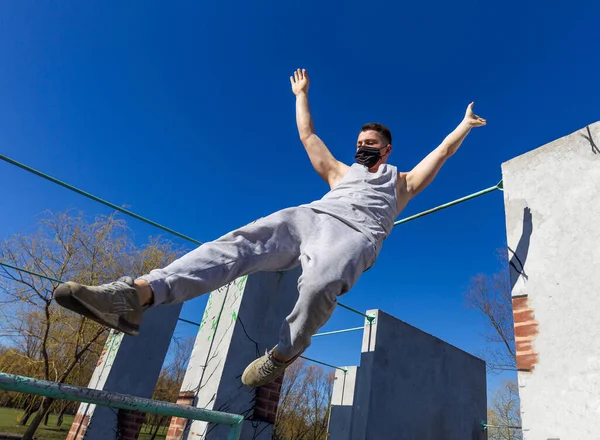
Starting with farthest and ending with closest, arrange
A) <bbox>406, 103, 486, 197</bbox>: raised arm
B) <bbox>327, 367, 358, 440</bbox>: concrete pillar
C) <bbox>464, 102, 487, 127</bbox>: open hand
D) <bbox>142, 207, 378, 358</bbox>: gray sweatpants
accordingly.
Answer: <bbox>327, 367, 358, 440</bbox>: concrete pillar → <bbox>464, 102, 487, 127</bbox>: open hand → <bbox>406, 103, 486, 197</bbox>: raised arm → <bbox>142, 207, 378, 358</bbox>: gray sweatpants

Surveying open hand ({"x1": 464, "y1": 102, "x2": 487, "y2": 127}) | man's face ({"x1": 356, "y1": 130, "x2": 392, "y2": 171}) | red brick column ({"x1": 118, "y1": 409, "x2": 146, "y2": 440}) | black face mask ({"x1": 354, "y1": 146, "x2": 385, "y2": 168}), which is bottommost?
red brick column ({"x1": 118, "y1": 409, "x2": 146, "y2": 440})

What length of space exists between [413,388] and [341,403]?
2062 millimetres

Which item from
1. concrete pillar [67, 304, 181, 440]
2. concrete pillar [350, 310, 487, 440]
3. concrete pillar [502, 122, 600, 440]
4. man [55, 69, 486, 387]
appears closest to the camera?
man [55, 69, 486, 387]

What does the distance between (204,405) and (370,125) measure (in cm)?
298

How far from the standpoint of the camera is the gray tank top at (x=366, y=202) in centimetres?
180

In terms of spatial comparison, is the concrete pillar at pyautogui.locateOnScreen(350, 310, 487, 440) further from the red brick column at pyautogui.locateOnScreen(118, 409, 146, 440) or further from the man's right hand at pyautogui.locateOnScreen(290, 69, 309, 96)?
the man's right hand at pyautogui.locateOnScreen(290, 69, 309, 96)

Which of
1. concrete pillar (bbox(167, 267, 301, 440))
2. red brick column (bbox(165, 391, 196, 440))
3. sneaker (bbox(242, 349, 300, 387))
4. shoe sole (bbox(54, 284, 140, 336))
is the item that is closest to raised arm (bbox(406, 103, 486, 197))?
sneaker (bbox(242, 349, 300, 387))

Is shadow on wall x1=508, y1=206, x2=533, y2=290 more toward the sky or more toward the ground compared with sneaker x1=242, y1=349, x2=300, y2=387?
more toward the sky

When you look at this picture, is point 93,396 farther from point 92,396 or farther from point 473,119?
point 473,119

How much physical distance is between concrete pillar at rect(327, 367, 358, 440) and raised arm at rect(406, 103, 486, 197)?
5.98 metres

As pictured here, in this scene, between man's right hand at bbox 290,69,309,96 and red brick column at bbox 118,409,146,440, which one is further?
red brick column at bbox 118,409,146,440

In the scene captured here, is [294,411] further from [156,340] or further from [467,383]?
[156,340]

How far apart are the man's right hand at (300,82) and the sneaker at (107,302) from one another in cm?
184

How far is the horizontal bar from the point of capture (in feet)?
3.77
